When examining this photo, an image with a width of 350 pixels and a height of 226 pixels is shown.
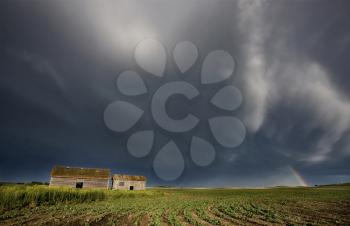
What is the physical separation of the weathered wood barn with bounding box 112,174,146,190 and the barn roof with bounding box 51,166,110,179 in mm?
6006

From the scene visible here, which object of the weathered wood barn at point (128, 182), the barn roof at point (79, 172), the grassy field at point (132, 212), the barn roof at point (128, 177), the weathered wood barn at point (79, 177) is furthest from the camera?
the barn roof at point (128, 177)

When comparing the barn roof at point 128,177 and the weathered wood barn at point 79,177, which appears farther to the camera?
the barn roof at point 128,177

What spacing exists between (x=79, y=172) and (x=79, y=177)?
1608 mm

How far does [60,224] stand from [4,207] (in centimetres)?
1153

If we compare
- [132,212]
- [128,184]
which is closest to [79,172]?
[128,184]

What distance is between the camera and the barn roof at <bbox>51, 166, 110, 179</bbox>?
4867 centimetres

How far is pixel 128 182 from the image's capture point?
6103 centimetres

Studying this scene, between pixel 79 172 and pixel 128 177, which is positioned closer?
pixel 79 172

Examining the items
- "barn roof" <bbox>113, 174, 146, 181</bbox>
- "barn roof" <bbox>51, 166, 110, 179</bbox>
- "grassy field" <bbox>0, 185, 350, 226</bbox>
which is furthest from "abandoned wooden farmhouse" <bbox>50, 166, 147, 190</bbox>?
"grassy field" <bbox>0, 185, 350, 226</bbox>

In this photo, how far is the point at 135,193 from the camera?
4338cm

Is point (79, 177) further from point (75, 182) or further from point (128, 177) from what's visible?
point (128, 177)

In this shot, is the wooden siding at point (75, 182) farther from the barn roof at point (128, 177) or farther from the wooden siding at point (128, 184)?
the barn roof at point (128, 177)

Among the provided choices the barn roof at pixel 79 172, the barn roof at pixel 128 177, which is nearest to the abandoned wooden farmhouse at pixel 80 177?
the barn roof at pixel 79 172

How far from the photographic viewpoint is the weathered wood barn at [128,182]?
5896 centimetres
